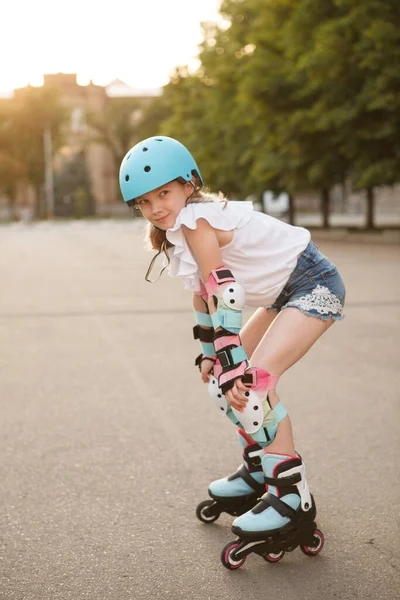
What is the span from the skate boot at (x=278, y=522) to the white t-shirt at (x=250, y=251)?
2.13 ft

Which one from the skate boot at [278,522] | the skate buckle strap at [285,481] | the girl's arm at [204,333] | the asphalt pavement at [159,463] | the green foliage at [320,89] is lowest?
the asphalt pavement at [159,463]

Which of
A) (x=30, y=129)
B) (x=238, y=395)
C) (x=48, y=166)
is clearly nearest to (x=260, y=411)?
(x=238, y=395)

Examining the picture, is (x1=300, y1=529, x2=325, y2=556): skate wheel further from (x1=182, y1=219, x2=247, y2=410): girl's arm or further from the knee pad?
(x1=182, y1=219, x2=247, y2=410): girl's arm

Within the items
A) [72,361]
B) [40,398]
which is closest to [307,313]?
[40,398]

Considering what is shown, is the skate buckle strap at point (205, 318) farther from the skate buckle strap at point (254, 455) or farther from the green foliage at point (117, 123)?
the green foliage at point (117, 123)

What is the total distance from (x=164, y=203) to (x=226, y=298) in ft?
1.39

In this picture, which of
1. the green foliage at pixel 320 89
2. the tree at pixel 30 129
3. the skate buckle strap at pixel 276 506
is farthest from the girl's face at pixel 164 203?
the tree at pixel 30 129

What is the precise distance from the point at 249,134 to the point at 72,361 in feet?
91.3

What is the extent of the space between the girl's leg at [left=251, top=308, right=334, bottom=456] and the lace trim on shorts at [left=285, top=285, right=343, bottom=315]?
3cm

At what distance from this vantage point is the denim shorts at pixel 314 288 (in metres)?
3.40

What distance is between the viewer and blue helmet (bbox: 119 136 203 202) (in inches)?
126

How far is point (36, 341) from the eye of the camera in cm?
866

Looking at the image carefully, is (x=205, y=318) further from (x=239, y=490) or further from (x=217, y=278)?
(x=239, y=490)

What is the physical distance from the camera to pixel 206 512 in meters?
3.66
